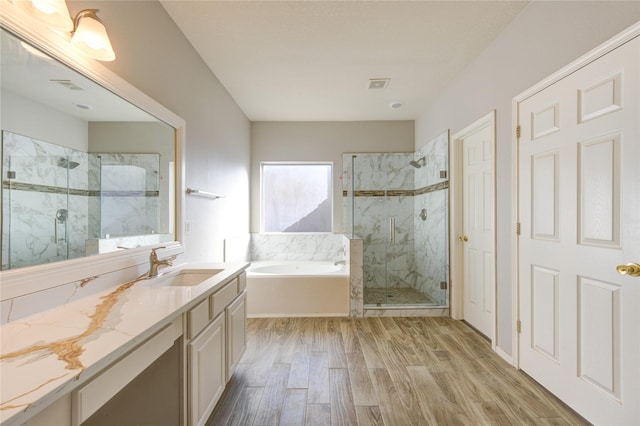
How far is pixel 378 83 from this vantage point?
3.10 m

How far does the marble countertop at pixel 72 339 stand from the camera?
628 millimetres

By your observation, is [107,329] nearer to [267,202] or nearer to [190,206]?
[190,206]

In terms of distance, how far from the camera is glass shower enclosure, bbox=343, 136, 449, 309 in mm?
3529

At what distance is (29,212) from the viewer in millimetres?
1066

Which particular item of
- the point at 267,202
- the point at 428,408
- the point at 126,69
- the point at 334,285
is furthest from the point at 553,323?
the point at 267,202

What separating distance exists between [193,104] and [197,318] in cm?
180

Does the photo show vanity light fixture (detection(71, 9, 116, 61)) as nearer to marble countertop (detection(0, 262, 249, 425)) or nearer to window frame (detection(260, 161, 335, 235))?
marble countertop (detection(0, 262, 249, 425))

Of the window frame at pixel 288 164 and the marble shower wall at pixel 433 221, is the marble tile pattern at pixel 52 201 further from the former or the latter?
the marble shower wall at pixel 433 221

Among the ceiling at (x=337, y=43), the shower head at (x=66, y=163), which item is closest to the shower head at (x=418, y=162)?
the ceiling at (x=337, y=43)

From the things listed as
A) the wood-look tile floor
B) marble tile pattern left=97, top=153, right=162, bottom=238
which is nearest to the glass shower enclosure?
the wood-look tile floor

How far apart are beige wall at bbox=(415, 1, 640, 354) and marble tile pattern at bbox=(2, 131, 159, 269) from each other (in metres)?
2.57

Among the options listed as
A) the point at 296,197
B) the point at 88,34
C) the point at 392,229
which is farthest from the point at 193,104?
the point at 392,229

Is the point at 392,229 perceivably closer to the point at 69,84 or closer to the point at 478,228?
the point at 478,228

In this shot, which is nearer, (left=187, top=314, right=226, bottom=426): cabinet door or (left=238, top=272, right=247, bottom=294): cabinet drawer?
(left=187, top=314, right=226, bottom=426): cabinet door
